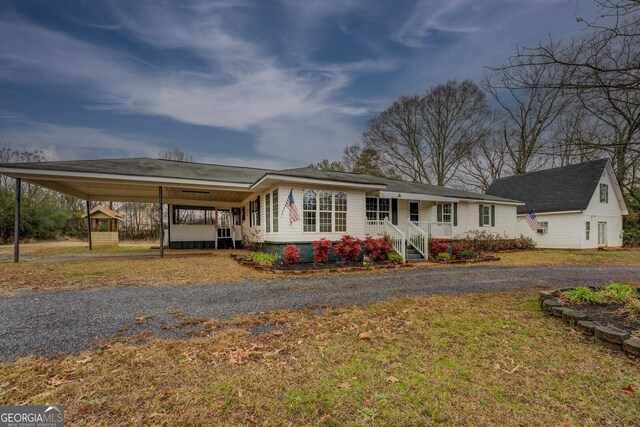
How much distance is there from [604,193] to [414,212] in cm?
1472

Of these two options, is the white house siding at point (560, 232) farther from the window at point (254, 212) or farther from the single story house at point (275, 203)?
the window at point (254, 212)

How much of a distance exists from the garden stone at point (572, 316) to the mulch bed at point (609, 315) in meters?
0.15

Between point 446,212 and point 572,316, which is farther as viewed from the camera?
point 446,212

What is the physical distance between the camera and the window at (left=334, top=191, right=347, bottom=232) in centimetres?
1212

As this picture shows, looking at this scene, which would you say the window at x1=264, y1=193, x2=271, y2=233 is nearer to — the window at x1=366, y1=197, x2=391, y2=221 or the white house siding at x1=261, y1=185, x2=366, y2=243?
the white house siding at x1=261, y1=185, x2=366, y2=243

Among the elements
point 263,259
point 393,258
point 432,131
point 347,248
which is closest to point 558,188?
point 432,131

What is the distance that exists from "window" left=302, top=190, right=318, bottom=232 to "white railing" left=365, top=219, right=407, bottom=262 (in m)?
3.04

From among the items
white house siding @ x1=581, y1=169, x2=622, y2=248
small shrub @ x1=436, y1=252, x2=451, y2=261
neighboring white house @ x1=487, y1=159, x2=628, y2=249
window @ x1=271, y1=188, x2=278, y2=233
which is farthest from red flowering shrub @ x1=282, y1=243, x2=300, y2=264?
white house siding @ x1=581, y1=169, x2=622, y2=248

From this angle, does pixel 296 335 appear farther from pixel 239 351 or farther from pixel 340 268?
pixel 340 268

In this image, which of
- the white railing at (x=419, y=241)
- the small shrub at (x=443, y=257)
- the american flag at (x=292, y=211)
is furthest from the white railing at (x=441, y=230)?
the american flag at (x=292, y=211)

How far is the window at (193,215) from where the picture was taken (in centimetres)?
1826

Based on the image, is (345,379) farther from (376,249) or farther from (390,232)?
(390,232)

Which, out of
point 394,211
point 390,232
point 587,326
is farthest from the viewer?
point 394,211

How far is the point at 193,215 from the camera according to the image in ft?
61.6
